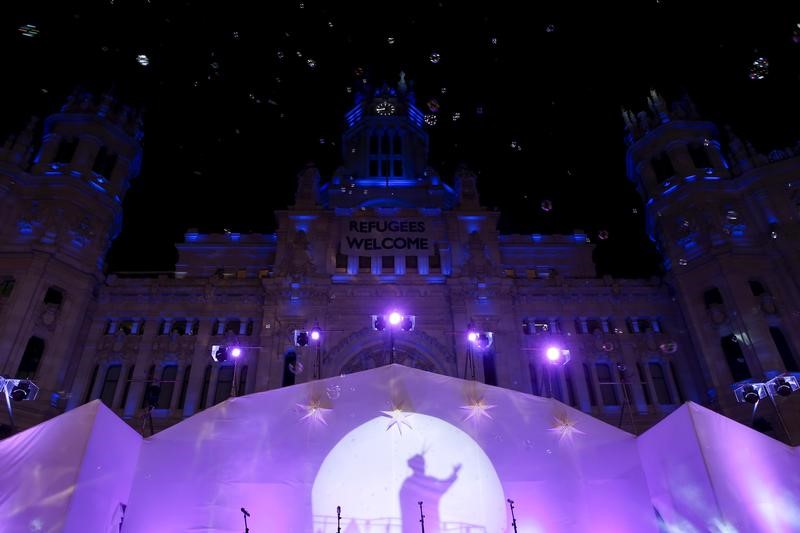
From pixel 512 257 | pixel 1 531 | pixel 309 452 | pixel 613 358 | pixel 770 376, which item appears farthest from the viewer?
pixel 512 257

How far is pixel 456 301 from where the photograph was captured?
32844 mm

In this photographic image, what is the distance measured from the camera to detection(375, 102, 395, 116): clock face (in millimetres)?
49125

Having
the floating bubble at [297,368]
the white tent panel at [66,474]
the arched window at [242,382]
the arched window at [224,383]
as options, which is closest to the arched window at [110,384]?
the arched window at [224,383]

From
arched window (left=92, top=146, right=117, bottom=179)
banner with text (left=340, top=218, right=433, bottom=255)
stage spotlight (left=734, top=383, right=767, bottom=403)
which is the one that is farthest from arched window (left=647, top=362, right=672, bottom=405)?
arched window (left=92, top=146, right=117, bottom=179)

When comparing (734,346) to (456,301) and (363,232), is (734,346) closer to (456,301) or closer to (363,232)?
(456,301)

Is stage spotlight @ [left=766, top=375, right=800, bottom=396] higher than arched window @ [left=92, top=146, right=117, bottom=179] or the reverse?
the reverse

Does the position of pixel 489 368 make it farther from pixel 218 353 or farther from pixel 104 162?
pixel 104 162

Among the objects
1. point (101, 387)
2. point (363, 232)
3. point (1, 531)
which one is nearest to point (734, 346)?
point (363, 232)

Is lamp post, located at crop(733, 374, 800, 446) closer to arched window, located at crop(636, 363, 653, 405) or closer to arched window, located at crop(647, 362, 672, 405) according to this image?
arched window, located at crop(647, 362, 672, 405)

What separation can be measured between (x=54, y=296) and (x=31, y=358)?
155 inches

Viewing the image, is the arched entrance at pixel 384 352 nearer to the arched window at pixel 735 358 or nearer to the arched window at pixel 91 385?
the arched window at pixel 91 385

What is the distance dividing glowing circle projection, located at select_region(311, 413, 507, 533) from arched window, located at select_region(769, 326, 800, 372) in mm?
21905

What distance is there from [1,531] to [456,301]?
2478 cm

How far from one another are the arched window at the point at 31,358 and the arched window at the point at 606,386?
32898 mm
